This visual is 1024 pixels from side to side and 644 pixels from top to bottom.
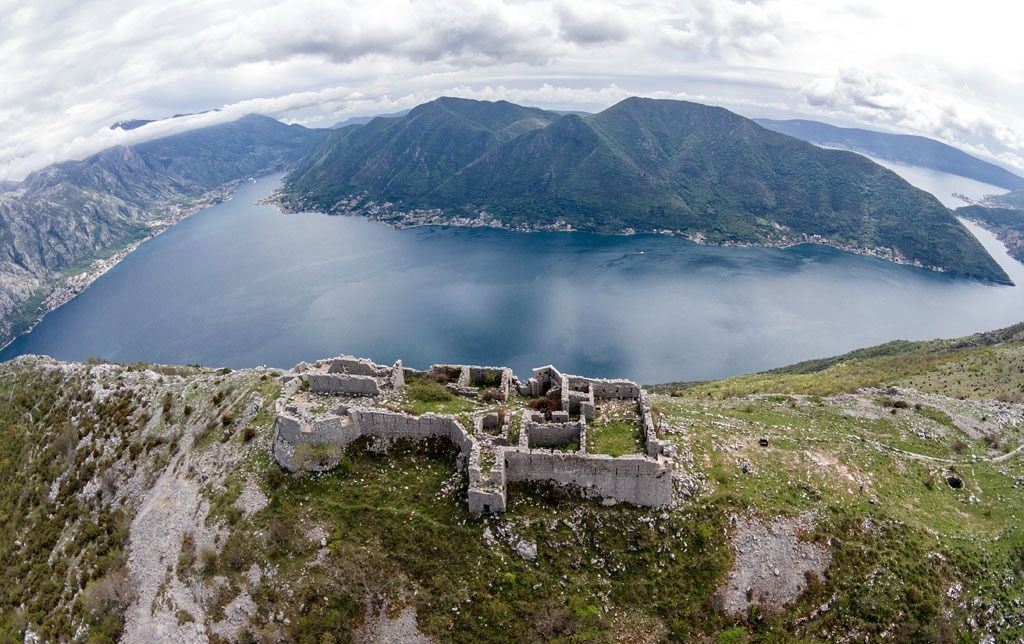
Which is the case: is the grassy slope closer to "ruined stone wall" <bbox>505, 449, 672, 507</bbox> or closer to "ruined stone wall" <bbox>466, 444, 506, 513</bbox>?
"ruined stone wall" <bbox>505, 449, 672, 507</bbox>

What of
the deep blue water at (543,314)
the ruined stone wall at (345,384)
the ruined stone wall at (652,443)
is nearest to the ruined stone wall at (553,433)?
the ruined stone wall at (652,443)

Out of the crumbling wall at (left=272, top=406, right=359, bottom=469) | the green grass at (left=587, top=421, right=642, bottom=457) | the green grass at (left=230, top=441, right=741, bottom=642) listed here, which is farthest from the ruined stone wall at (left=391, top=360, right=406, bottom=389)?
the green grass at (left=587, top=421, right=642, bottom=457)

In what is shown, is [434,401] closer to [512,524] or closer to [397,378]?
[397,378]

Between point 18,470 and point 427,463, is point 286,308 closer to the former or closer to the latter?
point 18,470

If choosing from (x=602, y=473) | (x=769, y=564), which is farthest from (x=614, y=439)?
(x=769, y=564)

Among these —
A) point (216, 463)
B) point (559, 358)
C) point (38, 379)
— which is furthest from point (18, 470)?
point (559, 358)
